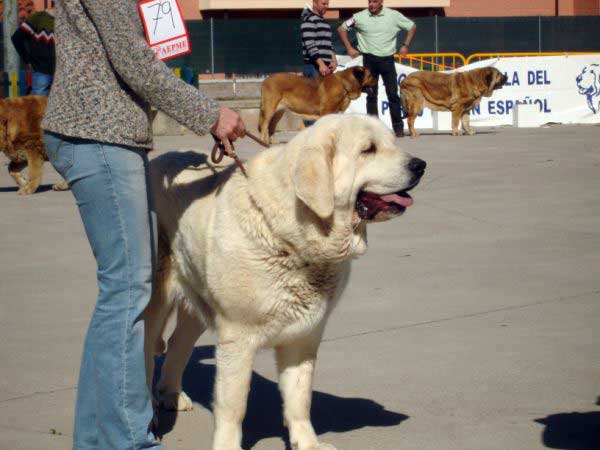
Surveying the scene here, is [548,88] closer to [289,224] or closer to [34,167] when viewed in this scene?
[34,167]

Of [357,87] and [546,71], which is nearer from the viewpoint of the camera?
[357,87]

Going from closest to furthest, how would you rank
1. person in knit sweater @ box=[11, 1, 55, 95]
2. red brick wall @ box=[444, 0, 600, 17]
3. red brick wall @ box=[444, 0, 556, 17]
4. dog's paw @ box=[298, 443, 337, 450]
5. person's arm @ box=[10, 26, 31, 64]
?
dog's paw @ box=[298, 443, 337, 450]
person in knit sweater @ box=[11, 1, 55, 95]
person's arm @ box=[10, 26, 31, 64]
red brick wall @ box=[444, 0, 600, 17]
red brick wall @ box=[444, 0, 556, 17]

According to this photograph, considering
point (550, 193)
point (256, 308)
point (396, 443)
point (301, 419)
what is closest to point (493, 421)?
point (396, 443)

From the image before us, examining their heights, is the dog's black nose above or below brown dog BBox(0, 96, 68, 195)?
above

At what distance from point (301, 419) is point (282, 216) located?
84cm

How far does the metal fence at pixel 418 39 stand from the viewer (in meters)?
29.7

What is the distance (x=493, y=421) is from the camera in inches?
175

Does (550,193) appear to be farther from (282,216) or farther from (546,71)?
(546,71)

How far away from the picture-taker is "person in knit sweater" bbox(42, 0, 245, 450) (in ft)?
12.0

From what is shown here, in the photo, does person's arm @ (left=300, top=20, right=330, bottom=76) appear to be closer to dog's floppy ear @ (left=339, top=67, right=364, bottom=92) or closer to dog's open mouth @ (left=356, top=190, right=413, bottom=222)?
dog's floppy ear @ (left=339, top=67, right=364, bottom=92)

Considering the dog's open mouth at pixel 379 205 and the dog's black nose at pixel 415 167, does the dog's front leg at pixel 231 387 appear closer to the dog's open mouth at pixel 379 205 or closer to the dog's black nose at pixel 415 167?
the dog's open mouth at pixel 379 205

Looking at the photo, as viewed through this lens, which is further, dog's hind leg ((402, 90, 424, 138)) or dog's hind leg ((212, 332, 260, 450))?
dog's hind leg ((402, 90, 424, 138))

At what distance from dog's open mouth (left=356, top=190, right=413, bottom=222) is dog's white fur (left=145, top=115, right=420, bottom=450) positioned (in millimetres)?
33

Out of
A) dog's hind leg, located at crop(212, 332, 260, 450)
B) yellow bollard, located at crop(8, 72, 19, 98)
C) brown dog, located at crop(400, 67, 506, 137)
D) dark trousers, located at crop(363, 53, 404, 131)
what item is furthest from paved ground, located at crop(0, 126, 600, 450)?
brown dog, located at crop(400, 67, 506, 137)
